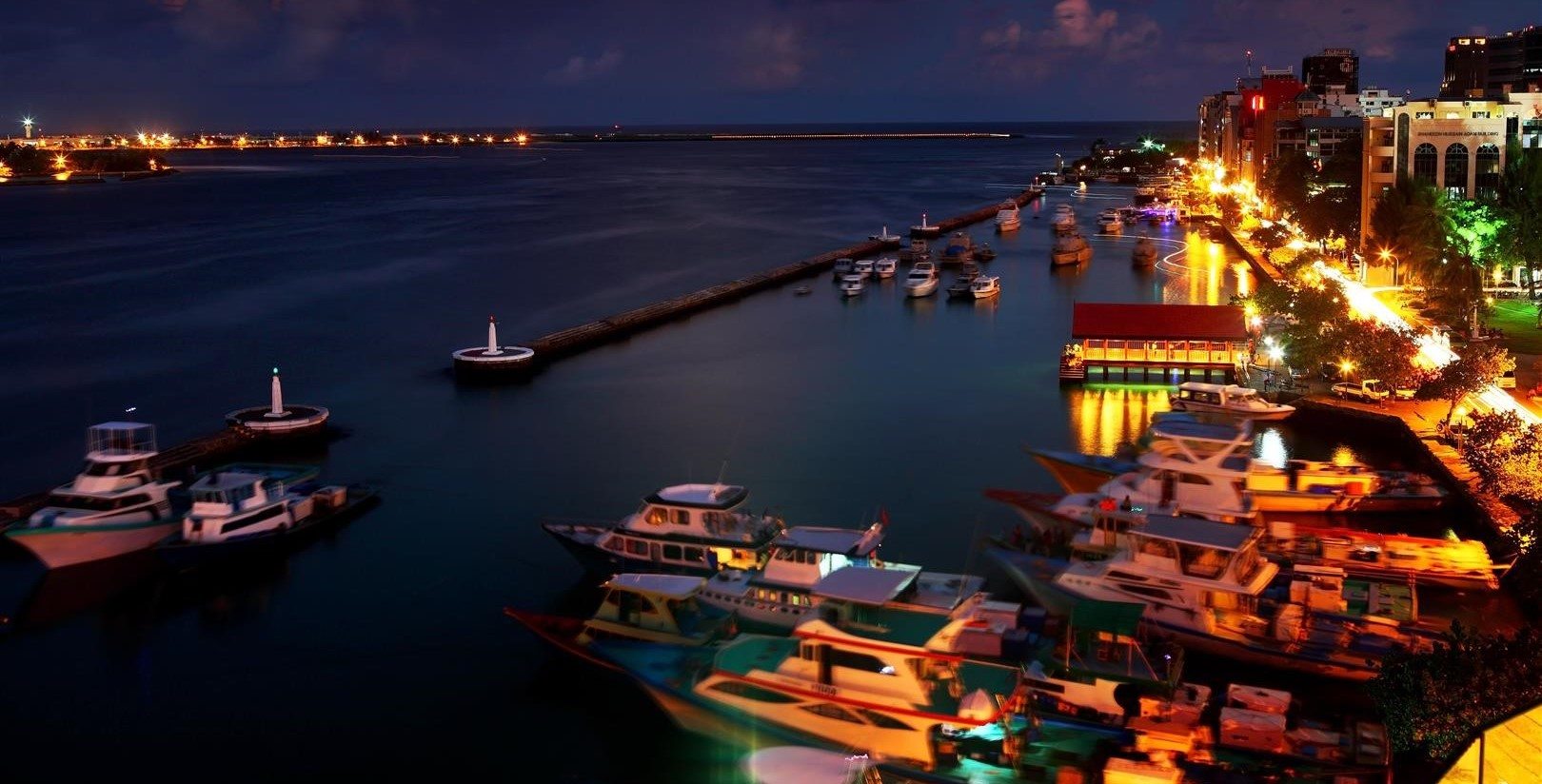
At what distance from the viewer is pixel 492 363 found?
2789 cm

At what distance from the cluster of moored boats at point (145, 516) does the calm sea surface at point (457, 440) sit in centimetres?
34

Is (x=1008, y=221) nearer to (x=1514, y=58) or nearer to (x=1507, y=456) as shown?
(x=1507, y=456)

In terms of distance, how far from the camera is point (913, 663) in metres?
10.5

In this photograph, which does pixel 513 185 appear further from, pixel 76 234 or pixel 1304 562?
pixel 1304 562

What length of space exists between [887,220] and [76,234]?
38.0m

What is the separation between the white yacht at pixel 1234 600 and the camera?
12312 millimetres

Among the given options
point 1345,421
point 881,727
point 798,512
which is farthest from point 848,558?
point 1345,421

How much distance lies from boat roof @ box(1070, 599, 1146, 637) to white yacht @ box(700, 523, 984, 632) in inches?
39.7

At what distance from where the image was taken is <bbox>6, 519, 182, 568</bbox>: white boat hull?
15.9 meters

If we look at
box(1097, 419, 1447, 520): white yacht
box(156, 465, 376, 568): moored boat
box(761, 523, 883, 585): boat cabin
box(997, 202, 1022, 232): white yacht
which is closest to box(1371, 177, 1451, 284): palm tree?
box(1097, 419, 1447, 520): white yacht

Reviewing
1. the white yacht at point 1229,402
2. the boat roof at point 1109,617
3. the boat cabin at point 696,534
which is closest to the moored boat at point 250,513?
the boat cabin at point 696,534

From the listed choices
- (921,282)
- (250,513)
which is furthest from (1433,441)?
(921,282)

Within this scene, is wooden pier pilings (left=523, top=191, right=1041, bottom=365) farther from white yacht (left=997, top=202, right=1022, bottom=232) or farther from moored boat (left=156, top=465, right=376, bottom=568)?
moored boat (left=156, top=465, right=376, bottom=568)

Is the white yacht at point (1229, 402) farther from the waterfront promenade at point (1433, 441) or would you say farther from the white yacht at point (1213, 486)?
the white yacht at point (1213, 486)
